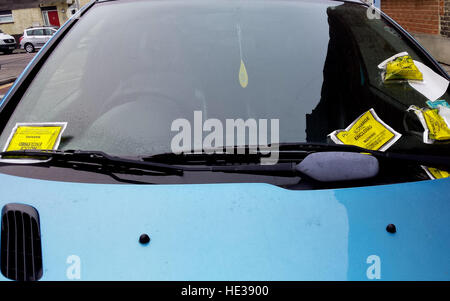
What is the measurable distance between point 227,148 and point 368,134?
0.55 m

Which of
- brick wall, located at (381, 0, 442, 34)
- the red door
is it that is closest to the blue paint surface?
brick wall, located at (381, 0, 442, 34)

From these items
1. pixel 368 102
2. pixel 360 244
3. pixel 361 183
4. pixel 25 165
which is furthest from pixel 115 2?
pixel 360 244

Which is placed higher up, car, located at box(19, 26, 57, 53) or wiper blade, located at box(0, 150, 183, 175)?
car, located at box(19, 26, 57, 53)

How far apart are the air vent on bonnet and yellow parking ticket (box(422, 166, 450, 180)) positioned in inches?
49.8

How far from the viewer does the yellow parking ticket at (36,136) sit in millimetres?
1651

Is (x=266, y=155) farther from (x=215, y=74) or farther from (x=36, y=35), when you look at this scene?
(x=36, y=35)

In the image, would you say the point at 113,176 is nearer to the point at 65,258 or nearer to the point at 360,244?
the point at 65,258

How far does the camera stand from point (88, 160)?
1.54m

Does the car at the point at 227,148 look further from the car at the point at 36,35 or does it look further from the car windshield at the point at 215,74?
the car at the point at 36,35

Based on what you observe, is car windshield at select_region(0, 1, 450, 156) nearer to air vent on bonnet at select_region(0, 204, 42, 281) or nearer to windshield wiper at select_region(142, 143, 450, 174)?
windshield wiper at select_region(142, 143, 450, 174)

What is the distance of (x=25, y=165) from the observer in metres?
1.58

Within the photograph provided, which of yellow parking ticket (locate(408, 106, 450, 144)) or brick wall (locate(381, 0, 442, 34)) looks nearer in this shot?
yellow parking ticket (locate(408, 106, 450, 144))

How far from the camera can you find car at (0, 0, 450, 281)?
1.25 meters

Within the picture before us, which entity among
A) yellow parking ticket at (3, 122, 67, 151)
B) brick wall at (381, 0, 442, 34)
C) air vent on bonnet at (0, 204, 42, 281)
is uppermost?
brick wall at (381, 0, 442, 34)
